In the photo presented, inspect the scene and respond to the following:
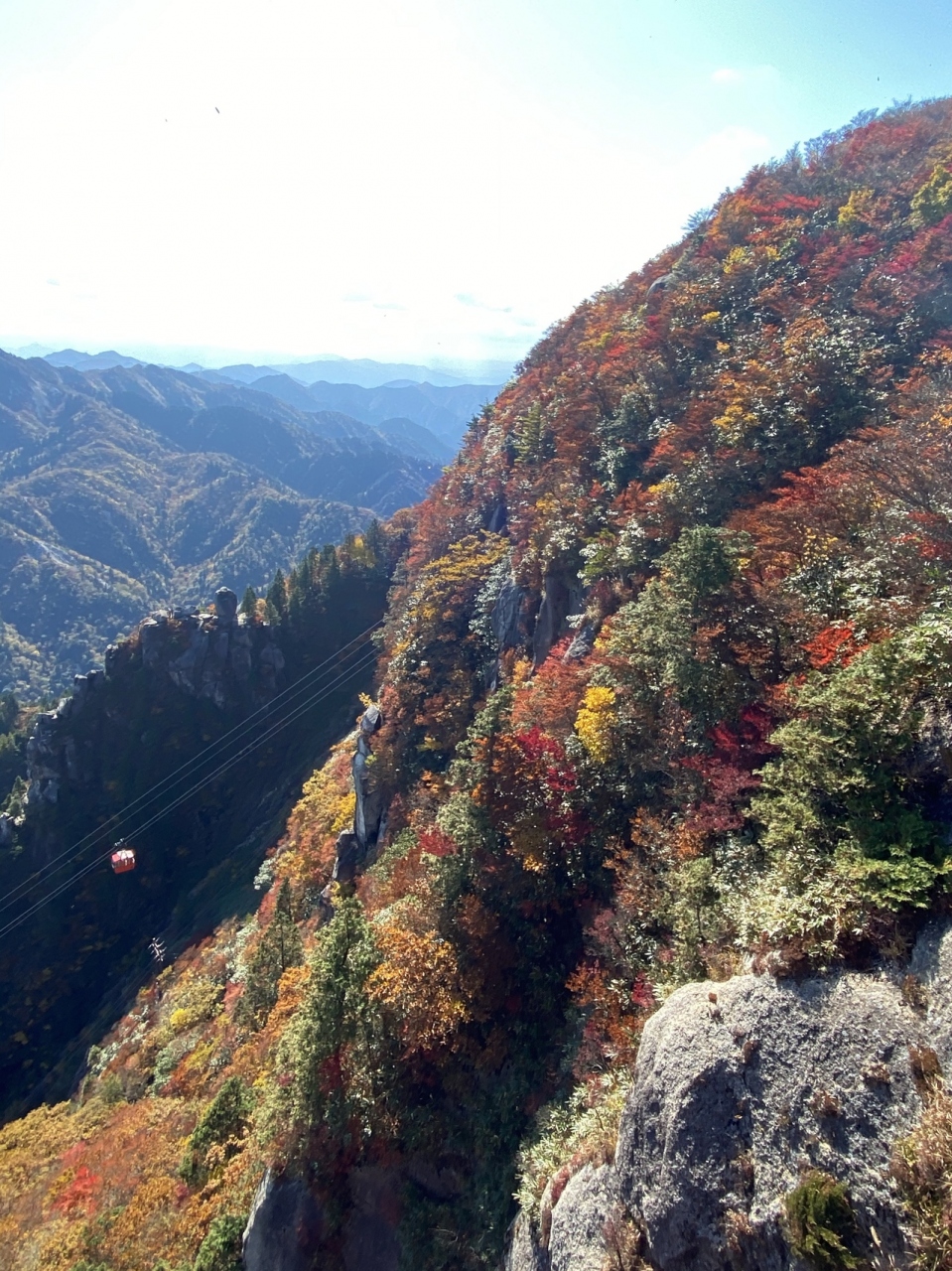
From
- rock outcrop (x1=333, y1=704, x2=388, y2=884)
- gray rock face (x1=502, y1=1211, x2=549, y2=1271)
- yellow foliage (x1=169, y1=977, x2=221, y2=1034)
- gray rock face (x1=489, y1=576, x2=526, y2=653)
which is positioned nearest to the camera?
gray rock face (x1=502, y1=1211, x2=549, y2=1271)

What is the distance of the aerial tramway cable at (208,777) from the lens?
7906 centimetres

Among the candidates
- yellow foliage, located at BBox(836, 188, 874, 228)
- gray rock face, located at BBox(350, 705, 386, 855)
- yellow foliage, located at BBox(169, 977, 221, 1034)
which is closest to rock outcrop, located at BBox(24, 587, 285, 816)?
yellow foliage, located at BBox(169, 977, 221, 1034)

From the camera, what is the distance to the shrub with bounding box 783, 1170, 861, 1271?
9.81m

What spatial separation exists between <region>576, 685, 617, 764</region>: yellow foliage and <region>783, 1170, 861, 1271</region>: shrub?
15.0 metres

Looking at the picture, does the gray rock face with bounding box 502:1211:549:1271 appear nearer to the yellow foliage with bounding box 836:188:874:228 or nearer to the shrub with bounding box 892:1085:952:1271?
the shrub with bounding box 892:1085:952:1271

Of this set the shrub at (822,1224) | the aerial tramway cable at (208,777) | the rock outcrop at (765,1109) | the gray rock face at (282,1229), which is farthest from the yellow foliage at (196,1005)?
the shrub at (822,1224)

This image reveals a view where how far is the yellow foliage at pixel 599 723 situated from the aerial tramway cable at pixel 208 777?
222ft

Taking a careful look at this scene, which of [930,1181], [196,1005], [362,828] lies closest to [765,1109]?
[930,1181]

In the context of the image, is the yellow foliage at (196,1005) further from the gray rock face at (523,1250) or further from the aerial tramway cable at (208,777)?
the aerial tramway cable at (208,777)

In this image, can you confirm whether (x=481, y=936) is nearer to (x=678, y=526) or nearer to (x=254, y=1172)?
(x=254, y=1172)

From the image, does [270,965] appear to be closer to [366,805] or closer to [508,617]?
[366,805]

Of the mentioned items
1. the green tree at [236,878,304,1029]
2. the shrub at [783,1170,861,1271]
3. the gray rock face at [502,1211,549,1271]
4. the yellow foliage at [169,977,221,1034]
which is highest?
the shrub at [783,1170,861,1271]

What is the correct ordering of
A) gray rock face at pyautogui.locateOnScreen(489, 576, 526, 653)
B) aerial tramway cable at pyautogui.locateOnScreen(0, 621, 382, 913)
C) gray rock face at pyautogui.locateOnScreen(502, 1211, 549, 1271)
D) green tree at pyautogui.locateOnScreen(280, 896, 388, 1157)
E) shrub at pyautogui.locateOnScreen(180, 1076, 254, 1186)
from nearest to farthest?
gray rock face at pyautogui.locateOnScreen(502, 1211, 549, 1271)
green tree at pyautogui.locateOnScreen(280, 896, 388, 1157)
shrub at pyautogui.locateOnScreen(180, 1076, 254, 1186)
gray rock face at pyautogui.locateOnScreen(489, 576, 526, 653)
aerial tramway cable at pyautogui.locateOnScreen(0, 621, 382, 913)

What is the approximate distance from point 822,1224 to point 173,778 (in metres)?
93.1
